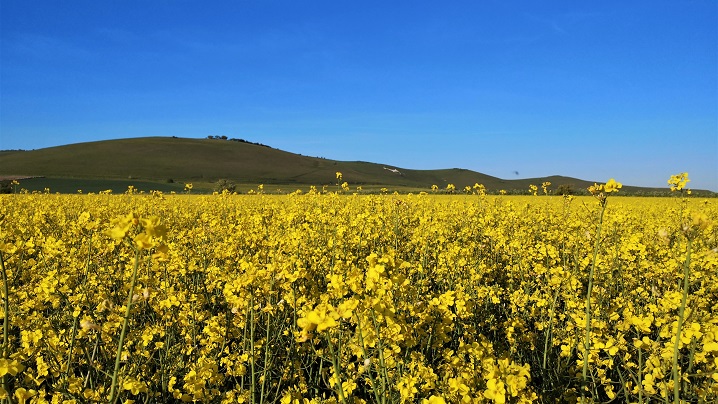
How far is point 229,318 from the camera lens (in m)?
4.46

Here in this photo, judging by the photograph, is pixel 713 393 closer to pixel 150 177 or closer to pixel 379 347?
pixel 379 347

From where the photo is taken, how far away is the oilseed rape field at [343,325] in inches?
88.4

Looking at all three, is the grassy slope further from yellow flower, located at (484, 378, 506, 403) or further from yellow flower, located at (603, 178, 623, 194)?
yellow flower, located at (484, 378, 506, 403)

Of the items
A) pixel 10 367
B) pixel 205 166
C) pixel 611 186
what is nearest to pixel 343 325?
pixel 10 367

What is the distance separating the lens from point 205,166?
250 feet

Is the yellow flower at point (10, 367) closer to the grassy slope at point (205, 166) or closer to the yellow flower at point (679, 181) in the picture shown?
the yellow flower at point (679, 181)

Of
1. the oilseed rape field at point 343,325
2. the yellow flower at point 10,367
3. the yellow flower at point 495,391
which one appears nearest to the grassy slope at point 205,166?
the oilseed rape field at point 343,325

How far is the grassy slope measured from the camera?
6500 centimetres

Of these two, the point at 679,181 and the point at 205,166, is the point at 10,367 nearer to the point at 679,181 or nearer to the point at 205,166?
the point at 679,181

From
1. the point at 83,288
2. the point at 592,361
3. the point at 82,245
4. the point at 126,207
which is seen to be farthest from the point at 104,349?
the point at 126,207

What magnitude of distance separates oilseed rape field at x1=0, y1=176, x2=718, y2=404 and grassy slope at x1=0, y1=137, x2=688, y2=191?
2250 inches

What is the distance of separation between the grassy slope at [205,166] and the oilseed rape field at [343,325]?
57.2 meters

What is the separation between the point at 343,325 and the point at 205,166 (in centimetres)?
7879

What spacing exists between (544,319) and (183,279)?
4.54 metres
